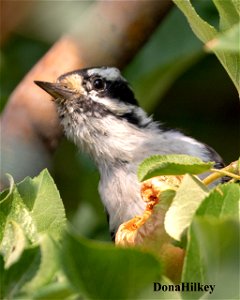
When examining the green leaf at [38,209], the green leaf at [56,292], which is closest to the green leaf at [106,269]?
the green leaf at [56,292]

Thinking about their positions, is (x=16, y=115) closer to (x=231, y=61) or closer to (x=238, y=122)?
(x=238, y=122)

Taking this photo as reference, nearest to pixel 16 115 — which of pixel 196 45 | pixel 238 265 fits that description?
pixel 196 45

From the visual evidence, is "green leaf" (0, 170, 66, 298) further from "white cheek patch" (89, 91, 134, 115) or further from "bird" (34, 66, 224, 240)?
"white cheek patch" (89, 91, 134, 115)

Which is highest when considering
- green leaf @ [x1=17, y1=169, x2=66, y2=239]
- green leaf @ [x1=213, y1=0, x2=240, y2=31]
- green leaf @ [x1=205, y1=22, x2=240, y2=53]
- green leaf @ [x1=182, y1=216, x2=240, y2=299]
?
green leaf @ [x1=213, y1=0, x2=240, y2=31]

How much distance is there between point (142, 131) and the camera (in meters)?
4.19

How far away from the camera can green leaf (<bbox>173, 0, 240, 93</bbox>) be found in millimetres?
1834

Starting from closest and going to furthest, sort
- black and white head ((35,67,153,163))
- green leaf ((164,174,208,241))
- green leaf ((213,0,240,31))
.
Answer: green leaf ((164,174,208,241)) < green leaf ((213,0,240,31)) < black and white head ((35,67,153,163))

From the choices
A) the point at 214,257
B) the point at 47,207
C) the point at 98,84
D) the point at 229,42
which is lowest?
the point at 214,257

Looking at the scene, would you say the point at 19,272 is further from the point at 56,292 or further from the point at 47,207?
the point at 47,207

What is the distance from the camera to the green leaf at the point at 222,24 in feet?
6.02

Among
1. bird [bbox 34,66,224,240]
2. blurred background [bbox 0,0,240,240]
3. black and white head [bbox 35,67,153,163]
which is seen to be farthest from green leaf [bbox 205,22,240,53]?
blurred background [bbox 0,0,240,240]

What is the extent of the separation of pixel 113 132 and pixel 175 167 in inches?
96.9

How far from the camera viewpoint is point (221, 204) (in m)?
1.61

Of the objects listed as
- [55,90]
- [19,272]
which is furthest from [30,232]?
[55,90]
